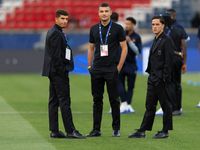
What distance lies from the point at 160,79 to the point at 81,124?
2141 millimetres

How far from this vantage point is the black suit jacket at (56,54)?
6.49 m

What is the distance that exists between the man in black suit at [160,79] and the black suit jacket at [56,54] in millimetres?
1334

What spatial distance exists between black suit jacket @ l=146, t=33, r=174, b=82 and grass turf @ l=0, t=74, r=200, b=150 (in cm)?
102

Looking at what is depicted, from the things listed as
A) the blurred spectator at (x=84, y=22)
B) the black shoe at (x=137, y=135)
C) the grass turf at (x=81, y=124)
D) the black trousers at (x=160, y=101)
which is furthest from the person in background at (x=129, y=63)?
the blurred spectator at (x=84, y=22)

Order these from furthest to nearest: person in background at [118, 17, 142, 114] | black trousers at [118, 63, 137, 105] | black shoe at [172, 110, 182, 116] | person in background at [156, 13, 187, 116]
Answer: black trousers at [118, 63, 137, 105] → person in background at [118, 17, 142, 114] → black shoe at [172, 110, 182, 116] → person in background at [156, 13, 187, 116]

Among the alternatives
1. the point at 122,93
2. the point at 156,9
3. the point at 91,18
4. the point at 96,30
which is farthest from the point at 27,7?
the point at 96,30

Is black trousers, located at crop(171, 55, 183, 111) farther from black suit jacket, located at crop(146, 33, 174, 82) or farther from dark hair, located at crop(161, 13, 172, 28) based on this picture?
black suit jacket, located at crop(146, 33, 174, 82)

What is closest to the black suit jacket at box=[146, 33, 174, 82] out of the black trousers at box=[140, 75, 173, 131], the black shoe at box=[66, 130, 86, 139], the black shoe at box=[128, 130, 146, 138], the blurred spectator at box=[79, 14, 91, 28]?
the black trousers at box=[140, 75, 173, 131]

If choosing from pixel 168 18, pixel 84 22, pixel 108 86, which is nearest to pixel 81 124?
pixel 108 86

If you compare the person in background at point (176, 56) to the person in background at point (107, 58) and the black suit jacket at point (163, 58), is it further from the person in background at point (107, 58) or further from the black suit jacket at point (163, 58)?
the person in background at point (107, 58)

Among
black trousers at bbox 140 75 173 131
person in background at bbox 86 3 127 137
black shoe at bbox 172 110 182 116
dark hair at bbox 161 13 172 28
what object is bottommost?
black shoe at bbox 172 110 182 116

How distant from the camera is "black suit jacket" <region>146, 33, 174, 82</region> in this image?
6.67 meters

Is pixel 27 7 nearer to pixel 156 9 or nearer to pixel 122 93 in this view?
pixel 156 9

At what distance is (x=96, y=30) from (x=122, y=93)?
3.13 meters
